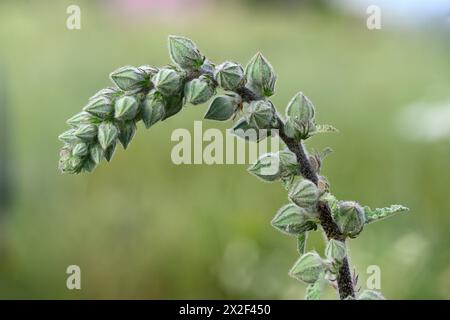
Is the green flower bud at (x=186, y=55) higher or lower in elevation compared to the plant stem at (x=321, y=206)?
higher

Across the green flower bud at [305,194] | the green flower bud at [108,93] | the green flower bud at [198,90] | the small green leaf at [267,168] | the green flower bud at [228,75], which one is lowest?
the green flower bud at [305,194]

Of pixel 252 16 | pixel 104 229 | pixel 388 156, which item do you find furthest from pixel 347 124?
pixel 252 16

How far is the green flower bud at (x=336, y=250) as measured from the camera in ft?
5.61

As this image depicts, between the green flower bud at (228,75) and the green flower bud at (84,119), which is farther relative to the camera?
the green flower bud at (84,119)

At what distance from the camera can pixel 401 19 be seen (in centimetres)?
1032

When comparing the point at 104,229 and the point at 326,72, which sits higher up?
the point at 326,72

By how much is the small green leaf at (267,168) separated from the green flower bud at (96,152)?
39cm

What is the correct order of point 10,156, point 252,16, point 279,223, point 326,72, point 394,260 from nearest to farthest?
1. point 279,223
2. point 394,260
3. point 10,156
4. point 326,72
5. point 252,16

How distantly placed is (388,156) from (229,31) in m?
4.65

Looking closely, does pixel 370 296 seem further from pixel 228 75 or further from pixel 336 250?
pixel 228 75

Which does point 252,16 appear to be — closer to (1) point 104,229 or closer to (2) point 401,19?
(2) point 401,19

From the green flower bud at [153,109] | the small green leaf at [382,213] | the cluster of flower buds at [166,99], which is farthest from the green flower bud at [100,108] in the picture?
the small green leaf at [382,213]

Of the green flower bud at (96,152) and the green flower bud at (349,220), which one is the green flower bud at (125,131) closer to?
the green flower bud at (96,152)

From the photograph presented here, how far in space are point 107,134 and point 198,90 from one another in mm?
261
